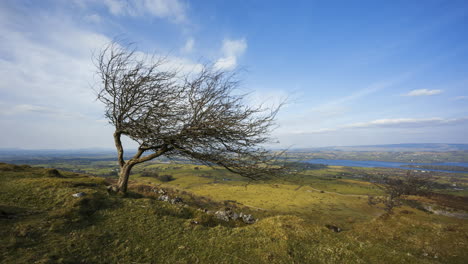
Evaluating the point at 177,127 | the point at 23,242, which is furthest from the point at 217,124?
the point at 23,242

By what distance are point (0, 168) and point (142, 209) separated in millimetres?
15428

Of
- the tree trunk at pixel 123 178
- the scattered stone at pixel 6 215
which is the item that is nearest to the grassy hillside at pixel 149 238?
the scattered stone at pixel 6 215

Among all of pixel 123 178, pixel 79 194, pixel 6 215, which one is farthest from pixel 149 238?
pixel 123 178

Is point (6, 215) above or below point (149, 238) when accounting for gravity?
above

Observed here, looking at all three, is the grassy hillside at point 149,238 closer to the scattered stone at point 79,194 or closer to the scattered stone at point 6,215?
the scattered stone at point 6,215

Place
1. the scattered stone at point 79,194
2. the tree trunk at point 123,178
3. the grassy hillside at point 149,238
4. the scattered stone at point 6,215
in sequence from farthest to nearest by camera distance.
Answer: the tree trunk at point 123,178
the scattered stone at point 79,194
the scattered stone at point 6,215
the grassy hillside at point 149,238

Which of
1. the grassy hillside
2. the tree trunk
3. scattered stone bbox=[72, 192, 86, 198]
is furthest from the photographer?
the tree trunk

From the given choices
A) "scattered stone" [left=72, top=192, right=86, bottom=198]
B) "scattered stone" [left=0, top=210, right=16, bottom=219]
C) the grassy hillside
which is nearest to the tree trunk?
the grassy hillside

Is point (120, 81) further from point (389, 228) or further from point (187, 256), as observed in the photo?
point (389, 228)

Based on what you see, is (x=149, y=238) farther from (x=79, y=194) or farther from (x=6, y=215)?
(x=79, y=194)

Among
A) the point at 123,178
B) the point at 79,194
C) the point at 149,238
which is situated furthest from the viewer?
the point at 123,178

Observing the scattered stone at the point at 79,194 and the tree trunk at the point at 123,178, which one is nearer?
the scattered stone at the point at 79,194

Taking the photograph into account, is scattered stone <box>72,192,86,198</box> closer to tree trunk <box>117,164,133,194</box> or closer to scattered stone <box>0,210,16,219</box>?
tree trunk <box>117,164,133,194</box>

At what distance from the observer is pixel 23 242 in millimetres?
5082
